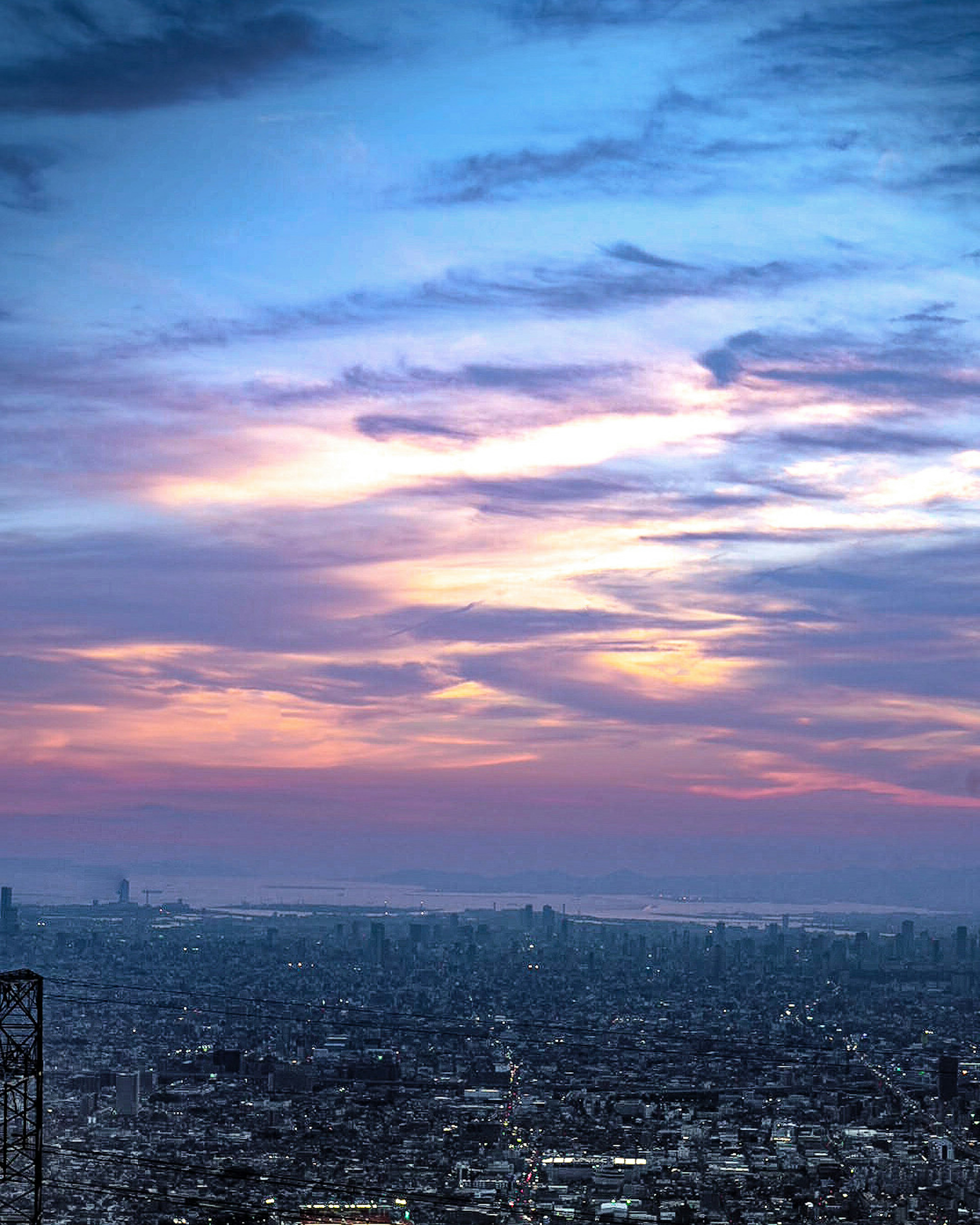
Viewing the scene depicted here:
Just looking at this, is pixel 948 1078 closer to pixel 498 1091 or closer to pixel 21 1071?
pixel 498 1091

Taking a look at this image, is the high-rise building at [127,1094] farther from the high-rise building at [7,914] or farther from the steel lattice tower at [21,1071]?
the high-rise building at [7,914]

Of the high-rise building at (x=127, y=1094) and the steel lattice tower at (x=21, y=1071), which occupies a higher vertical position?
the steel lattice tower at (x=21, y=1071)

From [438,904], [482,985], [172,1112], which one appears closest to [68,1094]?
[172,1112]

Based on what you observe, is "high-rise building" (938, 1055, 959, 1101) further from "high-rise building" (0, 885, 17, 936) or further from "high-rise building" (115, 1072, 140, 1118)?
"high-rise building" (0, 885, 17, 936)

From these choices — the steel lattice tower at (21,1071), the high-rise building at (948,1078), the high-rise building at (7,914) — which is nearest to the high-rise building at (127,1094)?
the steel lattice tower at (21,1071)

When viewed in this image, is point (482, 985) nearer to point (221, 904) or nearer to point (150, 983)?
point (150, 983)

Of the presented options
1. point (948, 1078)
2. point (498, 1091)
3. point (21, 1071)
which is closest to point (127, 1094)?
point (498, 1091)

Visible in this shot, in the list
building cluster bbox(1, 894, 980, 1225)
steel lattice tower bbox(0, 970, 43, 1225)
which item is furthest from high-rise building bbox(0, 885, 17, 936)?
steel lattice tower bbox(0, 970, 43, 1225)

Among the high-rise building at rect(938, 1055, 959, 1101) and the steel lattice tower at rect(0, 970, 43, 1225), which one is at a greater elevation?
the steel lattice tower at rect(0, 970, 43, 1225)
